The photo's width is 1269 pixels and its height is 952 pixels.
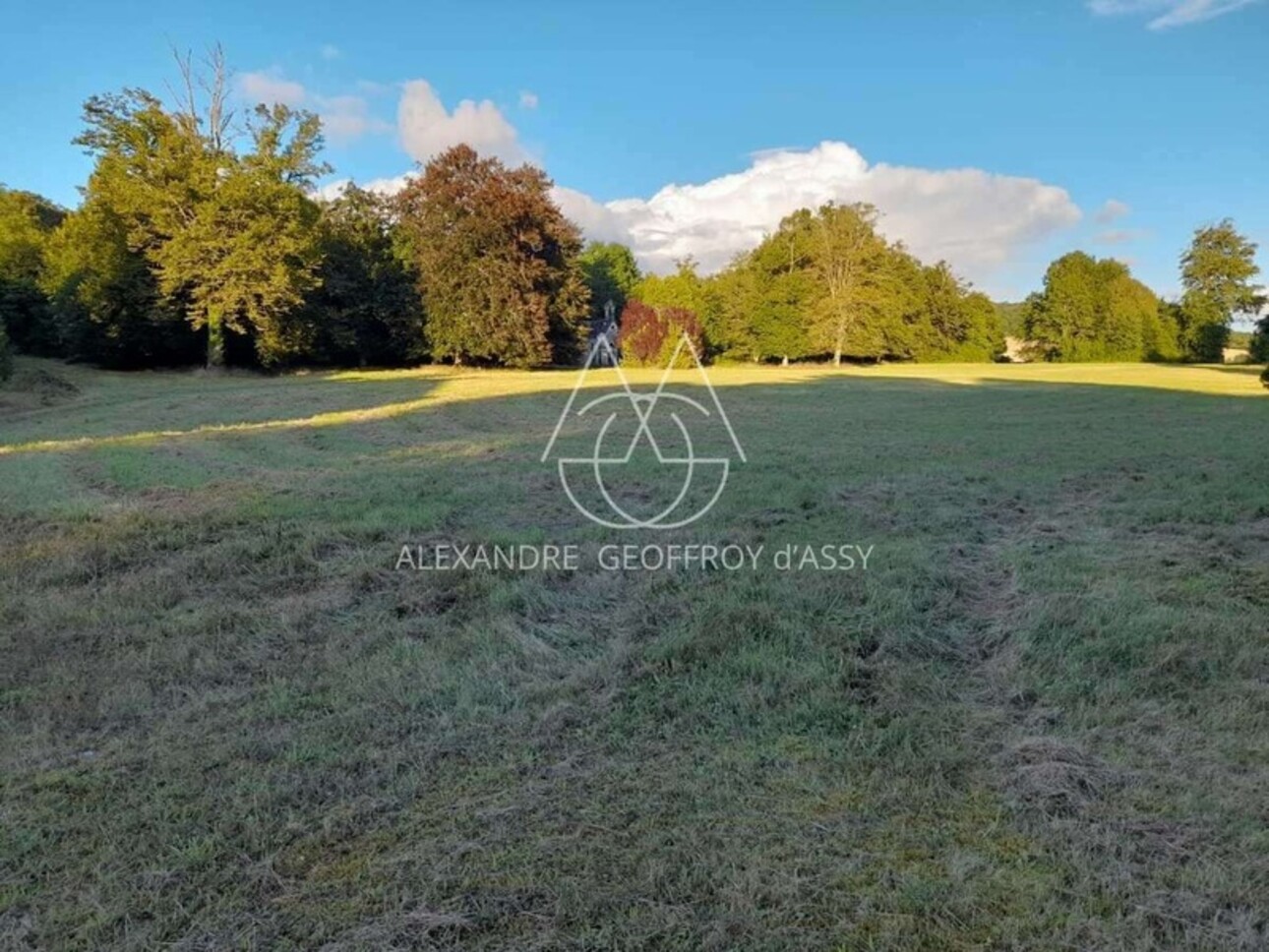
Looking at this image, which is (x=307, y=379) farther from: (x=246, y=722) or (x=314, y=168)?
(x=246, y=722)

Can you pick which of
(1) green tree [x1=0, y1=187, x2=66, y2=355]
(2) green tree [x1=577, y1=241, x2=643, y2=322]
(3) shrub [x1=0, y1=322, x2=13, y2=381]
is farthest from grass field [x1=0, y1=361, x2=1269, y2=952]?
(2) green tree [x1=577, y1=241, x2=643, y2=322]

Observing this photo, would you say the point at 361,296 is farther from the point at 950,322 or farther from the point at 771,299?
the point at 950,322

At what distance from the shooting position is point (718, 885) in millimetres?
2170

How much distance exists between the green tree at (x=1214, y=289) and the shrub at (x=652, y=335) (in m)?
30.6

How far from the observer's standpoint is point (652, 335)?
40281 mm

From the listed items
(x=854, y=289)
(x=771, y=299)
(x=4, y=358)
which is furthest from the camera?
(x=771, y=299)

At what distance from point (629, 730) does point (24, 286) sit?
3748cm

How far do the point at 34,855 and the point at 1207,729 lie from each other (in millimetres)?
4304

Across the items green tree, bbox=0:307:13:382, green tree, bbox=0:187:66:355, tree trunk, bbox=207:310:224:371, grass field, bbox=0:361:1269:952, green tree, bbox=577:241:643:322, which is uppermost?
green tree, bbox=577:241:643:322

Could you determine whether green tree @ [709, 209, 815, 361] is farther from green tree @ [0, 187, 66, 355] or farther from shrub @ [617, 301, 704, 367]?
green tree @ [0, 187, 66, 355]
